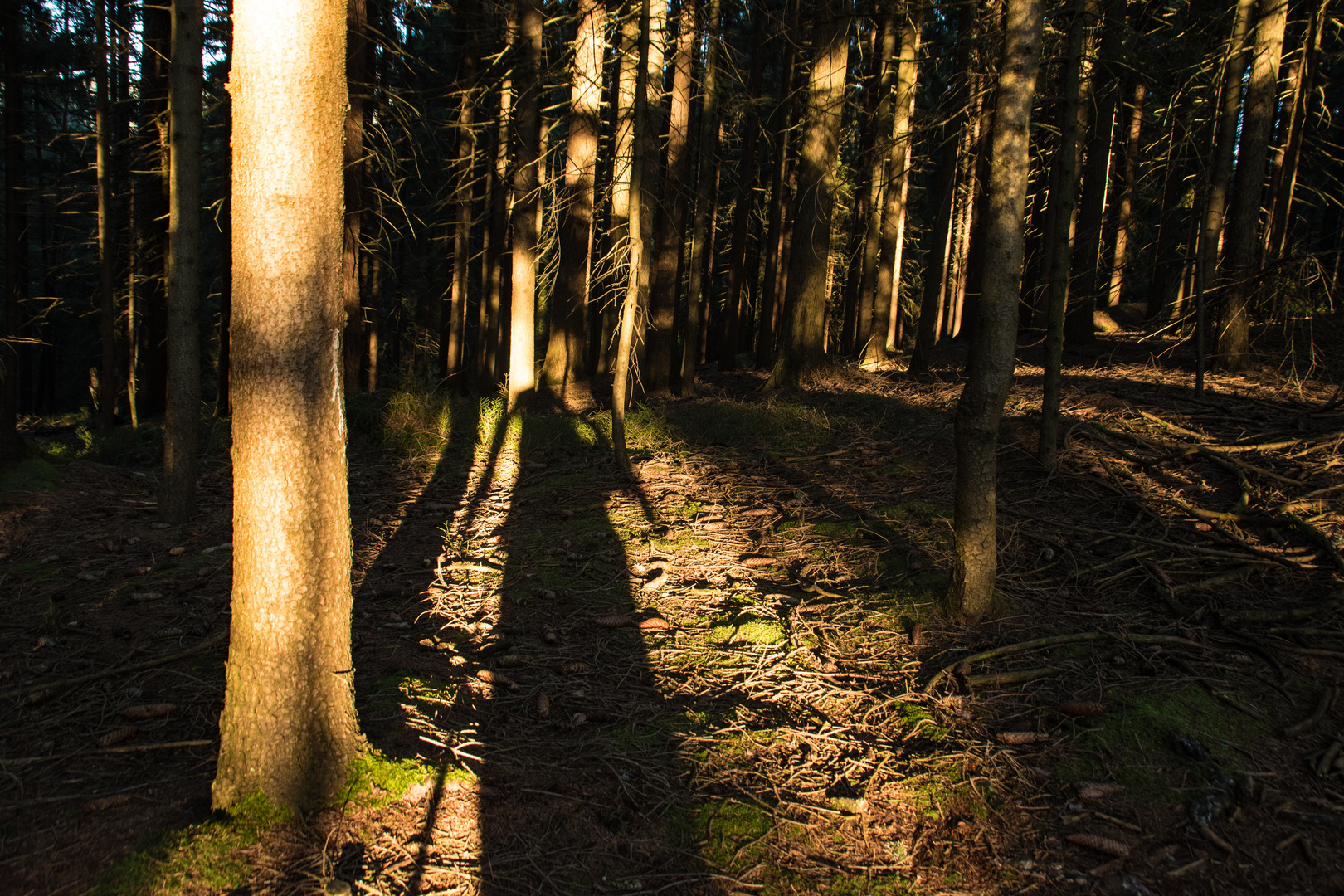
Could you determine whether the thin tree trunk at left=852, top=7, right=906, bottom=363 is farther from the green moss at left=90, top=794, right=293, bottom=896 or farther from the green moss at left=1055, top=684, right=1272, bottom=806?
the green moss at left=90, top=794, right=293, bottom=896

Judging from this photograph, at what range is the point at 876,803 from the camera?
8.94ft

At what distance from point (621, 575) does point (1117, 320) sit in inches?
729

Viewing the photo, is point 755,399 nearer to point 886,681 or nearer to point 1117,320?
point 886,681

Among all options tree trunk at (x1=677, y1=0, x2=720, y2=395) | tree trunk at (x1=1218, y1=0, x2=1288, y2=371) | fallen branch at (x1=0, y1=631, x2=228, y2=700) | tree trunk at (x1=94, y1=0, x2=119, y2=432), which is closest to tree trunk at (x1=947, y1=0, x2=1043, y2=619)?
fallen branch at (x1=0, y1=631, x2=228, y2=700)

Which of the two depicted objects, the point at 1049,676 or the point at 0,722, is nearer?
the point at 0,722

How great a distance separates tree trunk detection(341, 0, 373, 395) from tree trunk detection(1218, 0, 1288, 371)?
36.0 feet

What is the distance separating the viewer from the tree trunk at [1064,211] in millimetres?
4566

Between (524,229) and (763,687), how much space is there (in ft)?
30.3

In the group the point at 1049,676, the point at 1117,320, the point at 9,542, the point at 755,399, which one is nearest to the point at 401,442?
the point at 9,542

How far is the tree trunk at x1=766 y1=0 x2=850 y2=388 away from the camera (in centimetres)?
927

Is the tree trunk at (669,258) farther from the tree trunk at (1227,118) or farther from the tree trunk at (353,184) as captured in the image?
the tree trunk at (1227,118)

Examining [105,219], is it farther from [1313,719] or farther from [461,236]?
[1313,719]

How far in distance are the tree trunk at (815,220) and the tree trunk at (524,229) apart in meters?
3.79

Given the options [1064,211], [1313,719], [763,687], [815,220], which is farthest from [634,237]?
[1313,719]
